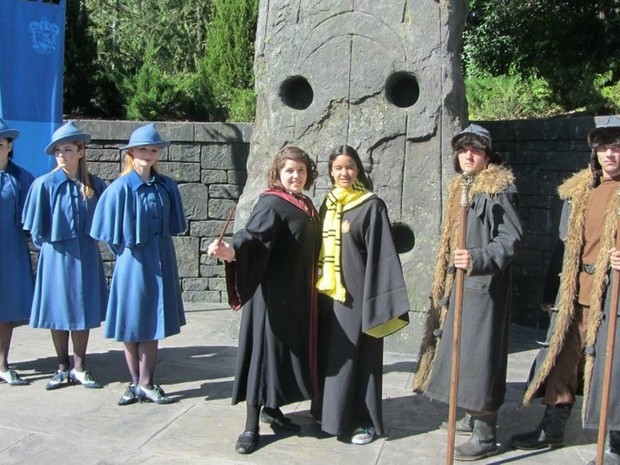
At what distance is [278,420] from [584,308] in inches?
69.7

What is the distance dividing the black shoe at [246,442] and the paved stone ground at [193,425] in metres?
0.04

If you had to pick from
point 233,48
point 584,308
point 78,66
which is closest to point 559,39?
point 233,48

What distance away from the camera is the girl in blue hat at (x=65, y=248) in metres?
4.88

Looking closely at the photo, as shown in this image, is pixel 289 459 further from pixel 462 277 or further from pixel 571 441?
pixel 571 441

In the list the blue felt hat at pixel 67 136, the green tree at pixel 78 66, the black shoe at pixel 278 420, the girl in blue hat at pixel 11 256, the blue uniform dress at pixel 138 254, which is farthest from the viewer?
the green tree at pixel 78 66

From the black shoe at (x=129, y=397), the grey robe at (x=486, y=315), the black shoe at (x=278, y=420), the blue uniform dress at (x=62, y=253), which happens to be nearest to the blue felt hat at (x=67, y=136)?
the blue uniform dress at (x=62, y=253)

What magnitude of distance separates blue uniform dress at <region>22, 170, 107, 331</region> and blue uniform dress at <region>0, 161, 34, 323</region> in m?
0.23

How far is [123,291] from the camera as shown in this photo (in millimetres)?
4645

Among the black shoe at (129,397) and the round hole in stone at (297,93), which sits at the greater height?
the round hole in stone at (297,93)

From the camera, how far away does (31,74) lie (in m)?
7.16

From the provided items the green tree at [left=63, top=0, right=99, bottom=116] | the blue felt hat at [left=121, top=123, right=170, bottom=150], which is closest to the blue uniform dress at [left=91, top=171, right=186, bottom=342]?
the blue felt hat at [left=121, top=123, right=170, bottom=150]

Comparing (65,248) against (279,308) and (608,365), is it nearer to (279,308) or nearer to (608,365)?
(279,308)

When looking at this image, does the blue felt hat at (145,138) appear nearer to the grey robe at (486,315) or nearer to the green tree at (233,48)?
the grey robe at (486,315)

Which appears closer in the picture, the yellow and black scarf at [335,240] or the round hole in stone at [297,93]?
the yellow and black scarf at [335,240]
